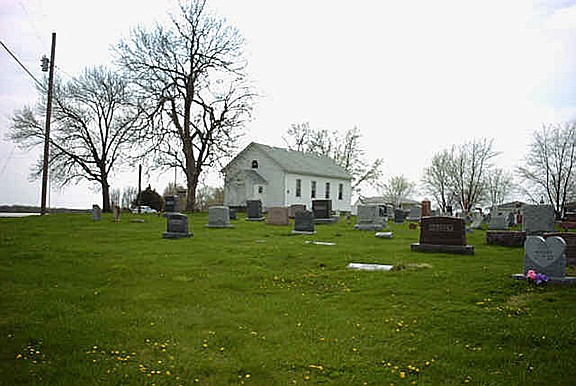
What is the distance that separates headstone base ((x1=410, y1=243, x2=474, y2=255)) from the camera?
12.3 m

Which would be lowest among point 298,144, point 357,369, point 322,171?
point 357,369

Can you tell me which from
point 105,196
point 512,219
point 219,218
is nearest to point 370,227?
point 219,218

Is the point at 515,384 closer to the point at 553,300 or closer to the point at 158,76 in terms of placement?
the point at 553,300

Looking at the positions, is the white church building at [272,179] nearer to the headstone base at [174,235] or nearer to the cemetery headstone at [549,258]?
the headstone base at [174,235]

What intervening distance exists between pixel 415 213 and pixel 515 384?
2950cm

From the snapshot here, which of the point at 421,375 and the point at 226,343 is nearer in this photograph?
the point at 421,375

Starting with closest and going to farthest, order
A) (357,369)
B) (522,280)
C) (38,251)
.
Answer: (357,369) → (522,280) → (38,251)

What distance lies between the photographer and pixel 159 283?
8.64 m

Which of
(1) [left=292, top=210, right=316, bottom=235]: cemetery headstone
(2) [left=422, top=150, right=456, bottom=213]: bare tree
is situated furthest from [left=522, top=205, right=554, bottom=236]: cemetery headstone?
(2) [left=422, top=150, right=456, bottom=213]: bare tree

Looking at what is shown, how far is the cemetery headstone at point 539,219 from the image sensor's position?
55.5 ft

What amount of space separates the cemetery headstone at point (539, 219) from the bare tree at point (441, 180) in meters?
41.6

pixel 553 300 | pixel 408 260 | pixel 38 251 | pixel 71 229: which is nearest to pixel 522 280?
pixel 553 300

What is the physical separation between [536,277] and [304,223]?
11146 millimetres

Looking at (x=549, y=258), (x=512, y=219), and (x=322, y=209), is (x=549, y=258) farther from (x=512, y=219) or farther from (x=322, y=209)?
(x=512, y=219)
